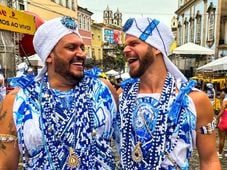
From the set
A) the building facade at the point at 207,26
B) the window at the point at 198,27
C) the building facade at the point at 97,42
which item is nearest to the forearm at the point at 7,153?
the building facade at the point at 207,26

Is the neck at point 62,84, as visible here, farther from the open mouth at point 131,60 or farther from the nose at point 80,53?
the open mouth at point 131,60

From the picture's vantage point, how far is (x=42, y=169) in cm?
213

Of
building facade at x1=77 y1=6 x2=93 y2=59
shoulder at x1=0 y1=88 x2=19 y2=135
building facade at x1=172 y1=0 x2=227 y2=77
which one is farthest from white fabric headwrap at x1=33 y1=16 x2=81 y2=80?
building facade at x1=77 y1=6 x2=93 y2=59

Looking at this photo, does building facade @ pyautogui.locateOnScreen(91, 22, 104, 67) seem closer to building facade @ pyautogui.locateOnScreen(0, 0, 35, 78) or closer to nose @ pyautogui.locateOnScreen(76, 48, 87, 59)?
building facade @ pyautogui.locateOnScreen(0, 0, 35, 78)

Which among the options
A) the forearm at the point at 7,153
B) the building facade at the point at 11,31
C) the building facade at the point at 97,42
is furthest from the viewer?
the building facade at the point at 97,42

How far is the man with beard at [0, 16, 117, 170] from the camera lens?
212cm

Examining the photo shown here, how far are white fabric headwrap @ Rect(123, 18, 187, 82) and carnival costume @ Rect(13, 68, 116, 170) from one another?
44 cm

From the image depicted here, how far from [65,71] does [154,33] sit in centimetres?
61

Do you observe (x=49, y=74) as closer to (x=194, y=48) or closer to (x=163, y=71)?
(x=163, y=71)

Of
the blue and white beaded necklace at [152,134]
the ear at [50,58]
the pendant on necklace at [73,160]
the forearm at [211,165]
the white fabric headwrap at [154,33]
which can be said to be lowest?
the forearm at [211,165]

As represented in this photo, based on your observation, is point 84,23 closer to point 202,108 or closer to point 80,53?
point 80,53

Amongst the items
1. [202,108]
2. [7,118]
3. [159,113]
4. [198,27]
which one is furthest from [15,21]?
[198,27]

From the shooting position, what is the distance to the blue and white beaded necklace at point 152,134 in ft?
6.89

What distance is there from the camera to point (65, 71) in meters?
2.18
